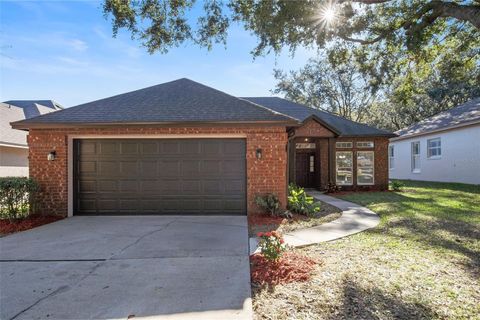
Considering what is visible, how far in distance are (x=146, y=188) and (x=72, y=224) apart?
2.10 meters

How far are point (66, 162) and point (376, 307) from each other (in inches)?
338

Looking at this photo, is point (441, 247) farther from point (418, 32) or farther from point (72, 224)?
point (72, 224)

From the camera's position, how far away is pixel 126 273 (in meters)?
4.13

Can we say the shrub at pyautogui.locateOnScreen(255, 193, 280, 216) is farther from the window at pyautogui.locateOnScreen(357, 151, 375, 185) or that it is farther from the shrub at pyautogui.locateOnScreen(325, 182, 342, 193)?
the window at pyautogui.locateOnScreen(357, 151, 375, 185)

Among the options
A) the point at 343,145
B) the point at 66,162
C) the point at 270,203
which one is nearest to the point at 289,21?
the point at 270,203

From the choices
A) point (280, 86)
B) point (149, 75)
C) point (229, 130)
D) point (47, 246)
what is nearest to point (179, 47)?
point (229, 130)

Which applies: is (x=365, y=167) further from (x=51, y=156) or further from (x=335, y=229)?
(x=51, y=156)

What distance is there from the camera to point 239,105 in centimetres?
888

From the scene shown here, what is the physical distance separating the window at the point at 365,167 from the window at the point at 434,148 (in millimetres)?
6255

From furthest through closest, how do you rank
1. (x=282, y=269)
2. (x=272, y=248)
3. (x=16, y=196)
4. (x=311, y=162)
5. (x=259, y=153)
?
1. (x=311, y=162)
2. (x=259, y=153)
3. (x=16, y=196)
4. (x=272, y=248)
5. (x=282, y=269)

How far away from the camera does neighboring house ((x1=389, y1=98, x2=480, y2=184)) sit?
15.6 metres

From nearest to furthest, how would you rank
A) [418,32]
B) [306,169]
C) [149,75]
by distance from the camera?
1. [418,32]
2. [149,75]
3. [306,169]

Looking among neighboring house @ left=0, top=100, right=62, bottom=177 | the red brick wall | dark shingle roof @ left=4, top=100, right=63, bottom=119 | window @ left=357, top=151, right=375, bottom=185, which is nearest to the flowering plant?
the red brick wall

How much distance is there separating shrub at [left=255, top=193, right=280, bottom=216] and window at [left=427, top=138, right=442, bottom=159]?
15.6 meters
